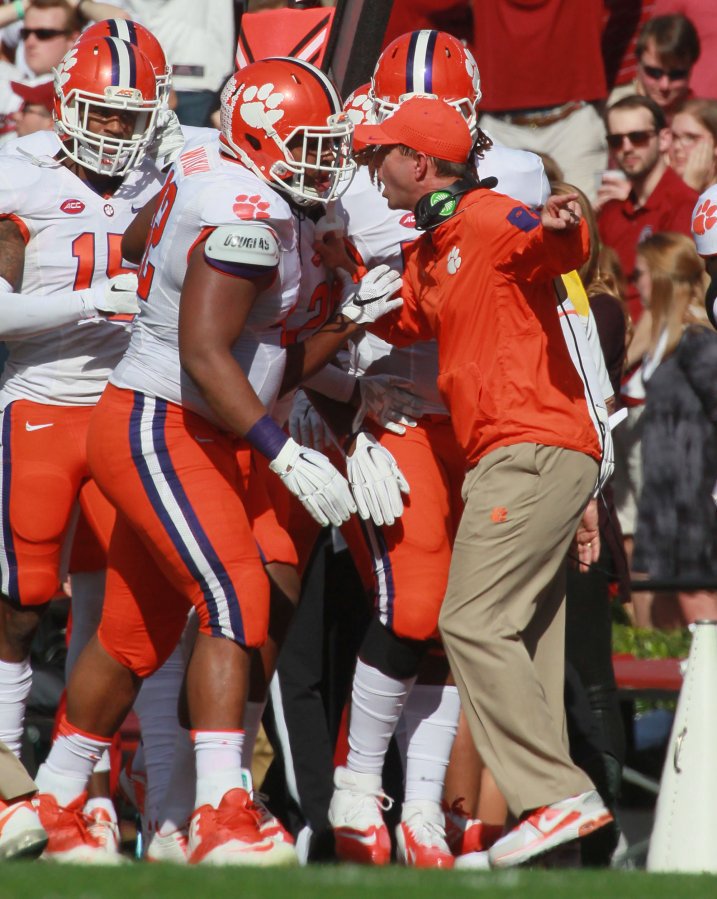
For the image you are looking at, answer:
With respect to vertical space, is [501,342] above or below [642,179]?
above

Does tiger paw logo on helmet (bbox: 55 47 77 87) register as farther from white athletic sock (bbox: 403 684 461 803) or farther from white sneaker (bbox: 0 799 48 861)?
white sneaker (bbox: 0 799 48 861)

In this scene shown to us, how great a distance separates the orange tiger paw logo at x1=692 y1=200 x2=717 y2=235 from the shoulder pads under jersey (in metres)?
1.57

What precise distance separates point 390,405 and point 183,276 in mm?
873

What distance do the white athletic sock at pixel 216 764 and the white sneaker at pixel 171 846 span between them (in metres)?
0.39

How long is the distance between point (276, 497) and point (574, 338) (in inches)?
36.9

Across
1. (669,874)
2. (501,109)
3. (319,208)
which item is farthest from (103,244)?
(501,109)

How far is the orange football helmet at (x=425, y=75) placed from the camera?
4.69m

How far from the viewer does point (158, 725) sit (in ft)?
15.7

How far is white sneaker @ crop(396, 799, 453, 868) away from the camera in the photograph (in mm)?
4473

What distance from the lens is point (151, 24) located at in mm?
7906

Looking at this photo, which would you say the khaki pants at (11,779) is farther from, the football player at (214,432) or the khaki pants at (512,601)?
the khaki pants at (512,601)

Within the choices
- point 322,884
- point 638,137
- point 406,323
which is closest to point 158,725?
point 406,323

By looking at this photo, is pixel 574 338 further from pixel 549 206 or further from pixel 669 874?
pixel 669 874

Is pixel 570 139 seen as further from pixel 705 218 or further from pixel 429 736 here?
pixel 429 736
